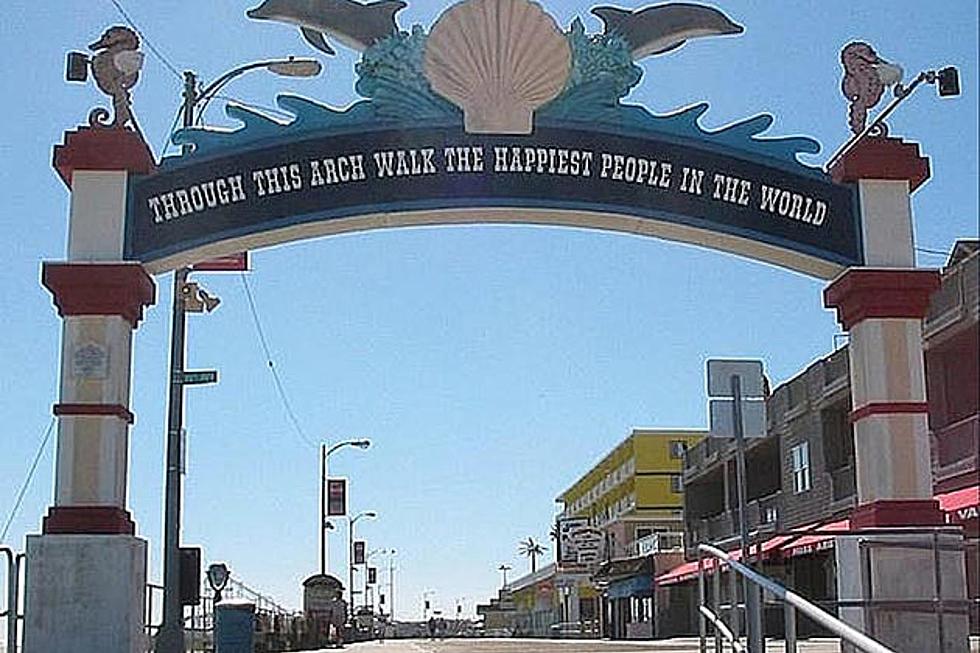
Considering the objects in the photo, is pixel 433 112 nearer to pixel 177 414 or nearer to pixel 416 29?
pixel 416 29

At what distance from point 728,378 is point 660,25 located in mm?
4405

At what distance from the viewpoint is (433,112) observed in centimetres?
1602

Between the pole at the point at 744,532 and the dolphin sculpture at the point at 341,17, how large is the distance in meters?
5.30

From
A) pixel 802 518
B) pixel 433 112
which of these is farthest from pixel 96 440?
pixel 802 518

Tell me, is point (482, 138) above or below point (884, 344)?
above

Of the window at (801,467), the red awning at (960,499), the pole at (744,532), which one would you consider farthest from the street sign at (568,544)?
the pole at (744,532)

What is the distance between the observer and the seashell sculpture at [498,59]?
16.0m

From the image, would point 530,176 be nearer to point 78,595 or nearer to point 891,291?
point 891,291

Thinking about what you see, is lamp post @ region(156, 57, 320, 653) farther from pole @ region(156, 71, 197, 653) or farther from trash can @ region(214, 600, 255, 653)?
trash can @ region(214, 600, 255, 653)

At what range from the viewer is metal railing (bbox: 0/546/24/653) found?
14.3 meters

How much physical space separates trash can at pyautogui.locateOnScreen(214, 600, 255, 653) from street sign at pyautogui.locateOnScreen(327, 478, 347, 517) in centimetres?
4080

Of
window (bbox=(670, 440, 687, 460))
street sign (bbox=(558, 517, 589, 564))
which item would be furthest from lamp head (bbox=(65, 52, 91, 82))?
street sign (bbox=(558, 517, 589, 564))

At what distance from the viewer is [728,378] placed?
13.9 meters

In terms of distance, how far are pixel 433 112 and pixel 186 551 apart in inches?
314
